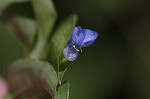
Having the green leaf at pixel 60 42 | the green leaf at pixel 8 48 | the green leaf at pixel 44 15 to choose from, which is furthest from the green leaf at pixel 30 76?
the green leaf at pixel 8 48

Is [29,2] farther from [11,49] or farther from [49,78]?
[11,49]

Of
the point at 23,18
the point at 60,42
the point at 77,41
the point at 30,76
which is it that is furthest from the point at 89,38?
the point at 23,18

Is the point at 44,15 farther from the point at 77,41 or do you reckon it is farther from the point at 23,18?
the point at 77,41

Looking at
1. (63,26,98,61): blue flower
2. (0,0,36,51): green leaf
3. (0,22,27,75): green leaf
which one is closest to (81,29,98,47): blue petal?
(63,26,98,61): blue flower

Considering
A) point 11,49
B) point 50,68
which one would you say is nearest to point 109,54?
point 11,49

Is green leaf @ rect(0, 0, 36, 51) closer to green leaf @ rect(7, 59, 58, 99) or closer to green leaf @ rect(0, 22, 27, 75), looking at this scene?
green leaf @ rect(7, 59, 58, 99)
